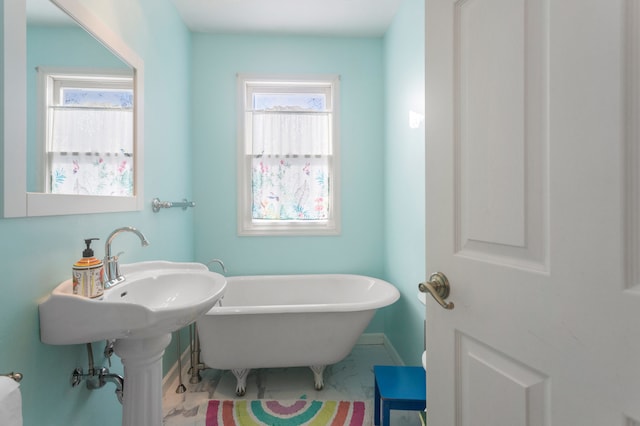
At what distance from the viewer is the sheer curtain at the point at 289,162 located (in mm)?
2562

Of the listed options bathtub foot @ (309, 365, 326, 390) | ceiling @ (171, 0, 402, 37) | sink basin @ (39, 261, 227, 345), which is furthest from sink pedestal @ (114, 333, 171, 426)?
ceiling @ (171, 0, 402, 37)

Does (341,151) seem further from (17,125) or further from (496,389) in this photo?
(496,389)

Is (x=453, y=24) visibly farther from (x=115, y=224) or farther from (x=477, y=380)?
(x=115, y=224)

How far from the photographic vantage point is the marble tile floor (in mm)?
1664

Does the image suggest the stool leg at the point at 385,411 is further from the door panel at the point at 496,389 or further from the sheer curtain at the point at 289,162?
the sheer curtain at the point at 289,162

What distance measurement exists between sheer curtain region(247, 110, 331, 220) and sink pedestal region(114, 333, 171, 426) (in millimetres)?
1523

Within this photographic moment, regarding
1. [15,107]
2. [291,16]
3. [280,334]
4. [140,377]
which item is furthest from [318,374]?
[291,16]

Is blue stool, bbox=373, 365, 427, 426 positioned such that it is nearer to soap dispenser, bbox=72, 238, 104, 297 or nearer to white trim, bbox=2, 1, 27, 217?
soap dispenser, bbox=72, 238, 104, 297

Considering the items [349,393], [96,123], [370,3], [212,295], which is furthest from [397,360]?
[370,3]

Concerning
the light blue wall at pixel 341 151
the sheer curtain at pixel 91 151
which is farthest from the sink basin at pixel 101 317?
the light blue wall at pixel 341 151

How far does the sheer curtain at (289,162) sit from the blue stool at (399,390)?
1.40 meters

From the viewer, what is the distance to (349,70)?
2561mm

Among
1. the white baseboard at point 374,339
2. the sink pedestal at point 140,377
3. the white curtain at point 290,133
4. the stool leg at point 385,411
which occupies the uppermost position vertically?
the white curtain at point 290,133

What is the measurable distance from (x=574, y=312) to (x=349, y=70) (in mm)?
2506
